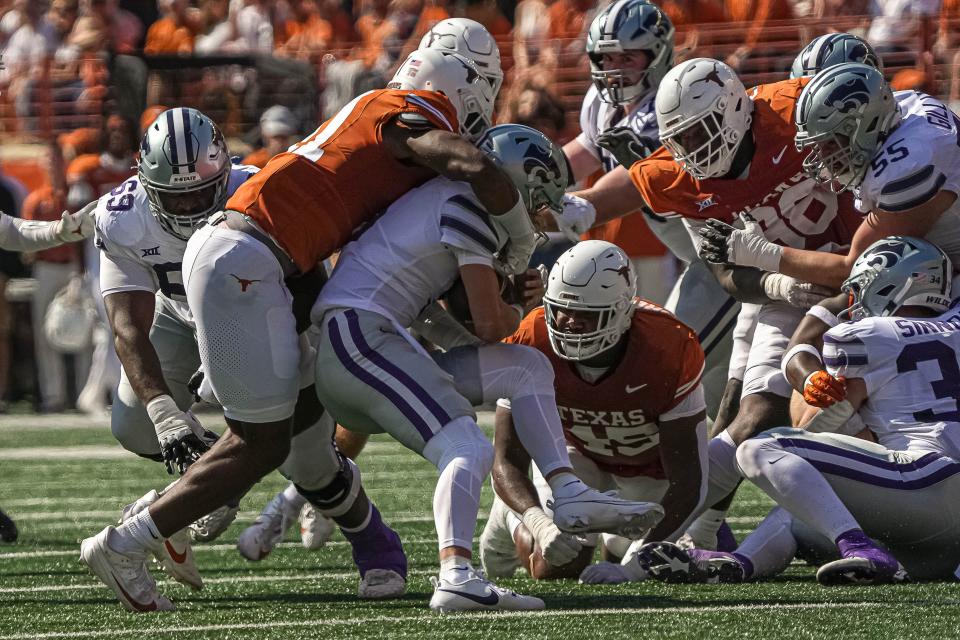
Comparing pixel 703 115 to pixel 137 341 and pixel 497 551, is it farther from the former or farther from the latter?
pixel 137 341

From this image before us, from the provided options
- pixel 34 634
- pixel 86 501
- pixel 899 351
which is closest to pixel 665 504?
→ pixel 899 351

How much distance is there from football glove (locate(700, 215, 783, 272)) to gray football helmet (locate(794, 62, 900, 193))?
0.33 meters

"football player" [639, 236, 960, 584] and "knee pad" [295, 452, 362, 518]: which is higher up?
"football player" [639, 236, 960, 584]

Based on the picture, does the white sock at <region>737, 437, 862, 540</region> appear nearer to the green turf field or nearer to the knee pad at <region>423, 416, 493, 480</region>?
the green turf field

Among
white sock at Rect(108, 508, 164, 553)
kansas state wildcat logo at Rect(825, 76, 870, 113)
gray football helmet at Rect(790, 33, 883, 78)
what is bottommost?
white sock at Rect(108, 508, 164, 553)

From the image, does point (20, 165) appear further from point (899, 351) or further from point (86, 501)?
point (899, 351)

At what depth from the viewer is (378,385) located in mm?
4309

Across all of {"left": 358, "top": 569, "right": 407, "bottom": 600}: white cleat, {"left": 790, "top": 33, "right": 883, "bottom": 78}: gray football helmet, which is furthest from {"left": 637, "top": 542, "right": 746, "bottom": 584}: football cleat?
{"left": 790, "top": 33, "right": 883, "bottom": 78}: gray football helmet

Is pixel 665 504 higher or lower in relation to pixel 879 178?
lower

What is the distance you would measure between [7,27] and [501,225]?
Result: 11.1 meters

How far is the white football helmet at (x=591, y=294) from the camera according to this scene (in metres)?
4.86

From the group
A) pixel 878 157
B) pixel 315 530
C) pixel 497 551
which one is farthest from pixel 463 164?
pixel 315 530

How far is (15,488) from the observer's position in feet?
26.5

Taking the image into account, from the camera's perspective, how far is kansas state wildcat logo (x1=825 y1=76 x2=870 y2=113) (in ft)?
16.5
